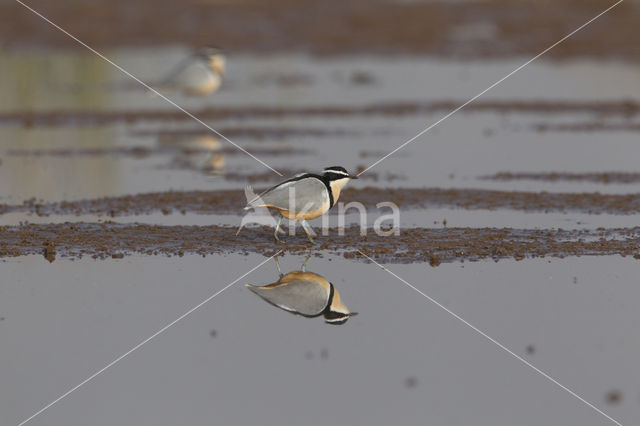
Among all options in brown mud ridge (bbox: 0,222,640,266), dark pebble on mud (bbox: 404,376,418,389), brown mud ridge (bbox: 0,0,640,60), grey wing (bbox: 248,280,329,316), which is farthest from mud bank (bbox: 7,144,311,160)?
brown mud ridge (bbox: 0,0,640,60)

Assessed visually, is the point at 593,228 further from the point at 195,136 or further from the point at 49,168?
the point at 195,136

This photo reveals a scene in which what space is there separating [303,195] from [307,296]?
1584mm

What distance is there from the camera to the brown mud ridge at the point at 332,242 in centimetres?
1077

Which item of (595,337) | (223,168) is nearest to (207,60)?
(223,168)

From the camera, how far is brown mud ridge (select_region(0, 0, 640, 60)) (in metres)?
36.2

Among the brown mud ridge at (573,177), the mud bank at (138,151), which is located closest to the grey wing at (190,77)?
the mud bank at (138,151)

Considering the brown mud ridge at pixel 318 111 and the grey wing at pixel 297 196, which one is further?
the brown mud ridge at pixel 318 111

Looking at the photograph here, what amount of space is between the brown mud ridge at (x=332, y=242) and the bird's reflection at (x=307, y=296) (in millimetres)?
1077

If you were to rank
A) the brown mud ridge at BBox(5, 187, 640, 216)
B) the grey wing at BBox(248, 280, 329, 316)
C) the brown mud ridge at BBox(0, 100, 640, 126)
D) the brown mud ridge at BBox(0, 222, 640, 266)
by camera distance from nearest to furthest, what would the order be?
the grey wing at BBox(248, 280, 329, 316)
the brown mud ridge at BBox(0, 222, 640, 266)
the brown mud ridge at BBox(5, 187, 640, 216)
the brown mud ridge at BBox(0, 100, 640, 126)

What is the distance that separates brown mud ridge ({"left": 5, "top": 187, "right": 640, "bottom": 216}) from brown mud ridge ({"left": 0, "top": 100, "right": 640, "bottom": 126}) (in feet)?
29.6

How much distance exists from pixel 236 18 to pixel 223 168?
2344 centimetres

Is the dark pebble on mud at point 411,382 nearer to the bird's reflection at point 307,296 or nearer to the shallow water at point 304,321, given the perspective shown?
the shallow water at point 304,321

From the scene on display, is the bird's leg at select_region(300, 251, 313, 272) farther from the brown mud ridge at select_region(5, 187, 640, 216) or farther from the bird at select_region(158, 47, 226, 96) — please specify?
the bird at select_region(158, 47, 226, 96)

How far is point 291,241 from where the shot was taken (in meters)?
11.5
